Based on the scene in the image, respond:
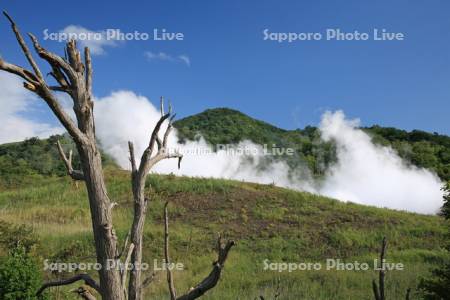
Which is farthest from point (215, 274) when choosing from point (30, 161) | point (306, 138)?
point (306, 138)

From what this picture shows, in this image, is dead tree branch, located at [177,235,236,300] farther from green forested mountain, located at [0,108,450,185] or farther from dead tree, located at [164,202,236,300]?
green forested mountain, located at [0,108,450,185]

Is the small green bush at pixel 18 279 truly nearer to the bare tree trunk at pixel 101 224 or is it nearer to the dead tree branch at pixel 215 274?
the bare tree trunk at pixel 101 224

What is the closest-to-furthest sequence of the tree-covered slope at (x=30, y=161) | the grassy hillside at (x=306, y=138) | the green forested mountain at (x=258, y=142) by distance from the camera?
the tree-covered slope at (x=30, y=161)
the green forested mountain at (x=258, y=142)
the grassy hillside at (x=306, y=138)

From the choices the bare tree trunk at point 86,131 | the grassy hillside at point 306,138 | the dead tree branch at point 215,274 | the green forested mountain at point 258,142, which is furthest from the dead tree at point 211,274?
the grassy hillside at point 306,138

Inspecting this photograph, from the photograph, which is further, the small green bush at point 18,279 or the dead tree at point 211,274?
the small green bush at point 18,279

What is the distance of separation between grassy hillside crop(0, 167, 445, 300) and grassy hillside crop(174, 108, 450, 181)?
567 inches

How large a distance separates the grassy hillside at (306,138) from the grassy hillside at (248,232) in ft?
47.3

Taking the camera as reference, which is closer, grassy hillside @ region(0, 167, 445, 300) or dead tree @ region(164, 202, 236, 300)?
dead tree @ region(164, 202, 236, 300)

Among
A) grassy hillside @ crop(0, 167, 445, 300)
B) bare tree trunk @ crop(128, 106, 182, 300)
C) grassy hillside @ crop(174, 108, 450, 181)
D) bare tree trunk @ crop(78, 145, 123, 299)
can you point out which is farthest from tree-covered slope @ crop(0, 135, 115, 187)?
bare tree trunk @ crop(78, 145, 123, 299)

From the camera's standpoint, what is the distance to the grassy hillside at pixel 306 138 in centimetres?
3164

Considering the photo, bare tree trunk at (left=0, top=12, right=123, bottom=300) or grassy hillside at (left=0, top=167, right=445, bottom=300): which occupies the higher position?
bare tree trunk at (left=0, top=12, right=123, bottom=300)

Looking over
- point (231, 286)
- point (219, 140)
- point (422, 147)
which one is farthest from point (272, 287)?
point (219, 140)

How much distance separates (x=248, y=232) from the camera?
50.7 feet

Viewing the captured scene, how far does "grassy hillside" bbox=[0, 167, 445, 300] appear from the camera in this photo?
1069cm
